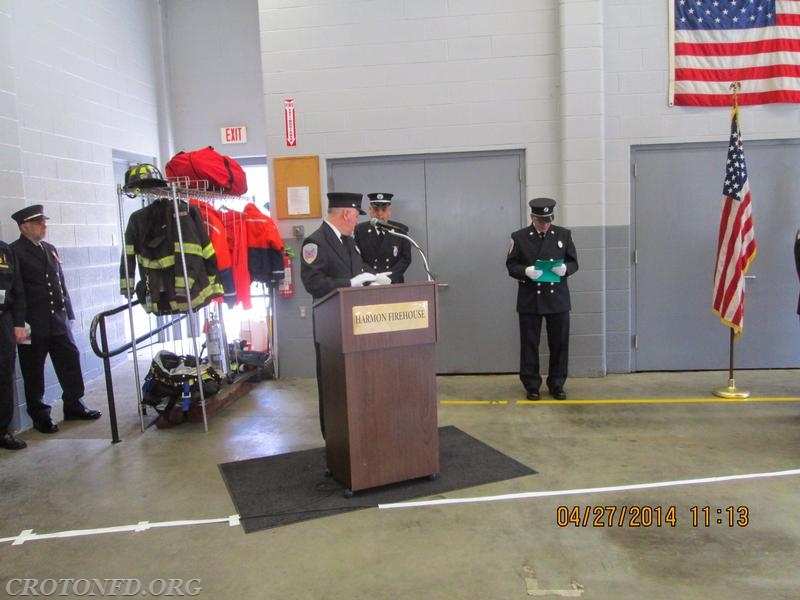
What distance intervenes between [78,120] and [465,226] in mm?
4108

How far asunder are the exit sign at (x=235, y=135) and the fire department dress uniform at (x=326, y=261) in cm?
470

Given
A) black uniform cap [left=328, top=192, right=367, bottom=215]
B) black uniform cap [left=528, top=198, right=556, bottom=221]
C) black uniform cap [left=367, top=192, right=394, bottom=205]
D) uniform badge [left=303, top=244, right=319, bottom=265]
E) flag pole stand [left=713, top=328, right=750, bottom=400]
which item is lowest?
flag pole stand [left=713, top=328, right=750, bottom=400]

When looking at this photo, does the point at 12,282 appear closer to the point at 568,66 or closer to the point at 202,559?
the point at 202,559

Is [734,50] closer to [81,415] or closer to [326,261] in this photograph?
[326,261]

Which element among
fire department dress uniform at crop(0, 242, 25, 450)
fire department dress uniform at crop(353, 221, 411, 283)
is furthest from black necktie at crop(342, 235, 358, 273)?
fire department dress uniform at crop(0, 242, 25, 450)

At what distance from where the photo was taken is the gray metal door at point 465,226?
596 cm

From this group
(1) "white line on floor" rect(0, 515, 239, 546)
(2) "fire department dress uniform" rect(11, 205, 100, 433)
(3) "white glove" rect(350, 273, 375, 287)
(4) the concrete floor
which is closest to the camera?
(4) the concrete floor

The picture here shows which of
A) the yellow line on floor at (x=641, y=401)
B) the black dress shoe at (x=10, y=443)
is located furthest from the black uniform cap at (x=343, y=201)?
the black dress shoe at (x=10, y=443)

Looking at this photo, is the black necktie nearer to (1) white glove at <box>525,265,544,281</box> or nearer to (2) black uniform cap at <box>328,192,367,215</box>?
(2) black uniform cap at <box>328,192,367,215</box>

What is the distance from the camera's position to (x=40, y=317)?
477 cm

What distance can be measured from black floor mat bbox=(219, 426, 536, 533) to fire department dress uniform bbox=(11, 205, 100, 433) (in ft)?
6.22

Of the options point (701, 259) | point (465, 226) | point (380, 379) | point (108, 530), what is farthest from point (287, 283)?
point (701, 259)

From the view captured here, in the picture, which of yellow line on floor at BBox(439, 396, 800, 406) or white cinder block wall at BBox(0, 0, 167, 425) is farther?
Result: white cinder block wall at BBox(0, 0, 167, 425)

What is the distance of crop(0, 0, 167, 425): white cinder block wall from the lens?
17.2 feet
